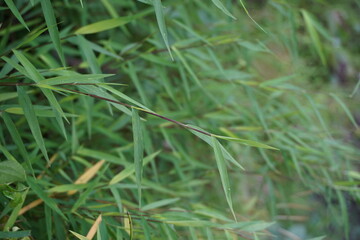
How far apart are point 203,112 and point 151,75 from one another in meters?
0.18

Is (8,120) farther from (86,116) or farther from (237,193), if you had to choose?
(237,193)

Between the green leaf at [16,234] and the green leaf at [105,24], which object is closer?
the green leaf at [16,234]

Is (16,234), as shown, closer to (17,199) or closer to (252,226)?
(17,199)

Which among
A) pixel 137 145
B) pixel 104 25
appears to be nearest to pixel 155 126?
pixel 104 25

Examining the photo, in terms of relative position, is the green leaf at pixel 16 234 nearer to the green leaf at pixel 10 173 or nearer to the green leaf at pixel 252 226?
the green leaf at pixel 10 173

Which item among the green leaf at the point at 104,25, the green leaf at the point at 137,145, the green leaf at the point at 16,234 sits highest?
the green leaf at the point at 104,25

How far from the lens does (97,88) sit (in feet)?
2.23

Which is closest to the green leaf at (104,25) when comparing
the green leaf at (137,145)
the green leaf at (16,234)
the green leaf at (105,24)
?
the green leaf at (105,24)

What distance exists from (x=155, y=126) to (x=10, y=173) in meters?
0.54

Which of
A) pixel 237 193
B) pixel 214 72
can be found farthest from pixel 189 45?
pixel 237 193

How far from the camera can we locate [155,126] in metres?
1.16

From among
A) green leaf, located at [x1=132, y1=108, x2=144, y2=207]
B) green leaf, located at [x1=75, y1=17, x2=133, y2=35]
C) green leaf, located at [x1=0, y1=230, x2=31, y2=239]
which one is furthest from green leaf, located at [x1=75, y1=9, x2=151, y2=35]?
green leaf, located at [x1=0, y1=230, x2=31, y2=239]

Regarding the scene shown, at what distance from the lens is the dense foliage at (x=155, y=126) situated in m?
0.70

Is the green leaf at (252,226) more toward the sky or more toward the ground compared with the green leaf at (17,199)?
more toward the ground
